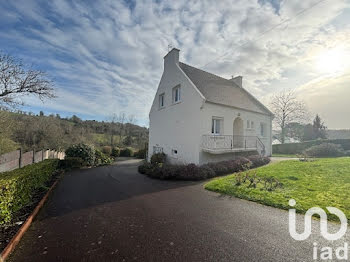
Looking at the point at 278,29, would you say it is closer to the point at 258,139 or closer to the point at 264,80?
the point at 264,80

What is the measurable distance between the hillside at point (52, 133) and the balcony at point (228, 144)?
42.3 feet

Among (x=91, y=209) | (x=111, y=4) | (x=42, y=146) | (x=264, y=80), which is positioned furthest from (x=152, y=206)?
(x=42, y=146)

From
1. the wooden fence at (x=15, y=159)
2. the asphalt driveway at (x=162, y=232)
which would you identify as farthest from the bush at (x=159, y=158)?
the wooden fence at (x=15, y=159)

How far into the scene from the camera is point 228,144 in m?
11.1

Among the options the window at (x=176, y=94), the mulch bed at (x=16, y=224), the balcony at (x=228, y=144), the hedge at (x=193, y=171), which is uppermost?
the window at (x=176, y=94)

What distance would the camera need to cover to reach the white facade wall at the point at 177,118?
34.1 feet

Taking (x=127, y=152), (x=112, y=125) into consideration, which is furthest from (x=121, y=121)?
(x=127, y=152)

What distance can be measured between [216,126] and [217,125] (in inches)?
4.8

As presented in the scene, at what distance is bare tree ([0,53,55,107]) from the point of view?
7.38 m

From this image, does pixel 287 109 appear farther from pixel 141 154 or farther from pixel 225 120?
pixel 141 154

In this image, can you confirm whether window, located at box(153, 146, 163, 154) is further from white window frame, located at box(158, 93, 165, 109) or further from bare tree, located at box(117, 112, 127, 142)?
bare tree, located at box(117, 112, 127, 142)

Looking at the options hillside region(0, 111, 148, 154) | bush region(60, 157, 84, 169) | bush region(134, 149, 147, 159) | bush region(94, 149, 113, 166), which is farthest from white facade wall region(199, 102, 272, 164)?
bush region(134, 149, 147, 159)

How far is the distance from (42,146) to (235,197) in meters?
20.0

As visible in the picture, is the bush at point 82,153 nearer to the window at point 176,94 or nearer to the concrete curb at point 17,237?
the window at point 176,94
